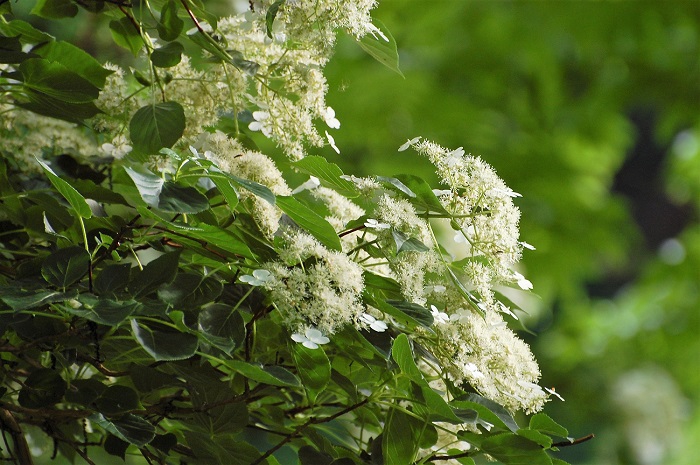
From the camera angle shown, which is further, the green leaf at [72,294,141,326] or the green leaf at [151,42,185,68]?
the green leaf at [151,42,185,68]

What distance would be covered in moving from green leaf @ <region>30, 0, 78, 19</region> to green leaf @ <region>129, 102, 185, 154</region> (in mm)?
119

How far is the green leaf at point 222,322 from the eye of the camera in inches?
15.2

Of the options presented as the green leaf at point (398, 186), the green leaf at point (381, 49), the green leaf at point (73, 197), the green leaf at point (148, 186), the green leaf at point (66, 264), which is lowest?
the green leaf at point (66, 264)

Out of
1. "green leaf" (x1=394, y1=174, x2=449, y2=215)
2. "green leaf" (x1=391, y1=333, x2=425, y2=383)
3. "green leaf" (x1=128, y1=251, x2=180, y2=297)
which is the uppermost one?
"green leaf" (x1=394, y1=174, x2=449, y2=215)

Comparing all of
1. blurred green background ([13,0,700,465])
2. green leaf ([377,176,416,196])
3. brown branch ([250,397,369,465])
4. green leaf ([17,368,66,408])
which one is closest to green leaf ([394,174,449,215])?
green leaf ([377,176,416,196])

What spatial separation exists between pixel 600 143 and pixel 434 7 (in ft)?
3.03

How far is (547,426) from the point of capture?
1.40 feet

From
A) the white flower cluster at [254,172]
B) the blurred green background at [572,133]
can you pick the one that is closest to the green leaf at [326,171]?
the white flower cluster at [254,172]

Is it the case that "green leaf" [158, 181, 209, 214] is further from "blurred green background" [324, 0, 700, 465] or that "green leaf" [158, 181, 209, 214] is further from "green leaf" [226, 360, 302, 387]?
"blurred green background" [324, 0, 700, 465]

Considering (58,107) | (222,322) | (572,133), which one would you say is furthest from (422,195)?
(572,133)

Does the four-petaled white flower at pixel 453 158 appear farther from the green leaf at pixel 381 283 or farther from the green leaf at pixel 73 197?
the green leaf at pixel 73 197

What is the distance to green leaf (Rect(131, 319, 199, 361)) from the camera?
35cm

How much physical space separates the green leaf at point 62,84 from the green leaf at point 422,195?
18 centimetres

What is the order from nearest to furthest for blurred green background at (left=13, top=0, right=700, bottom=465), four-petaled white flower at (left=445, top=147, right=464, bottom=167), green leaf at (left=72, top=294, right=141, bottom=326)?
green leaf at (left=72, top=294, right=141, bottom=326) → four-petaled white flower at (left=445, top=147, right=464, bottom=167) → blurred green background at (left=13, top=0, right=700, bottom=465)
